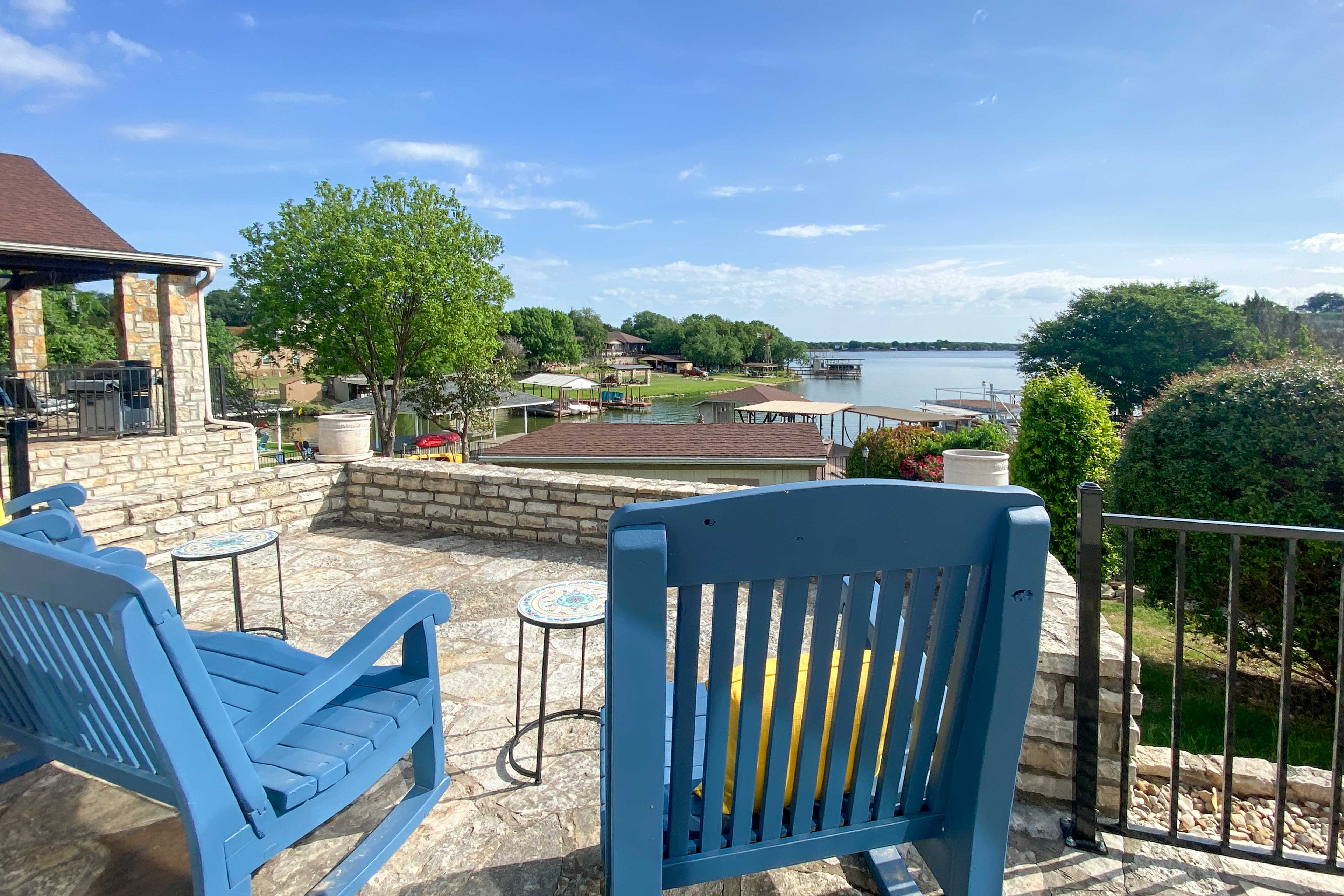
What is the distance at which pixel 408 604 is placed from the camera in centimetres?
158

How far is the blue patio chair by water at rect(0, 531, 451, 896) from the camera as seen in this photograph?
3.44ft

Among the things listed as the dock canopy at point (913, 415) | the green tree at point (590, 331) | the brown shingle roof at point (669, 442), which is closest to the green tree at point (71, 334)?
the brown shingle roof at point (669, 442)

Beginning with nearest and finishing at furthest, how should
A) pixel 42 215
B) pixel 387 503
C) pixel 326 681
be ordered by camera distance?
pixel 326 681 → pixel 387 503 → pixel 42 215

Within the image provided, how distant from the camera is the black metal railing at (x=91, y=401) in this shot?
8.40m

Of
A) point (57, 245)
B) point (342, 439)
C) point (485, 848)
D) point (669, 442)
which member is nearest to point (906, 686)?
point (485, 848)

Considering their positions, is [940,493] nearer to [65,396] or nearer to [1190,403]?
[1190,403]

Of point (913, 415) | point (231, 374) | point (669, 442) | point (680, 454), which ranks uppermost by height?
point (231, 374)

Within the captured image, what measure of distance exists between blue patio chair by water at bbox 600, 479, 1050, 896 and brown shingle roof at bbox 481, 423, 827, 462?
12.0 metres

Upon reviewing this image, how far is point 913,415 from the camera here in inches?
1037

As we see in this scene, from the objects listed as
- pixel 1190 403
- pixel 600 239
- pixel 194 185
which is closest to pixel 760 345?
pixel 600 239

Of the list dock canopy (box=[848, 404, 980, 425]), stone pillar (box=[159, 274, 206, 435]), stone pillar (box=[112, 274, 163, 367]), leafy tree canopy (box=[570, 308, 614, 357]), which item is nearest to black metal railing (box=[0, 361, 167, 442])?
stone pillar (box=[159, 274, 206, 435])

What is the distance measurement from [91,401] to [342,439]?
5.72 m

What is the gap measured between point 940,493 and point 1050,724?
4.57ft

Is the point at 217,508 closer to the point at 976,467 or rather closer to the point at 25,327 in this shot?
the point at 976,467
